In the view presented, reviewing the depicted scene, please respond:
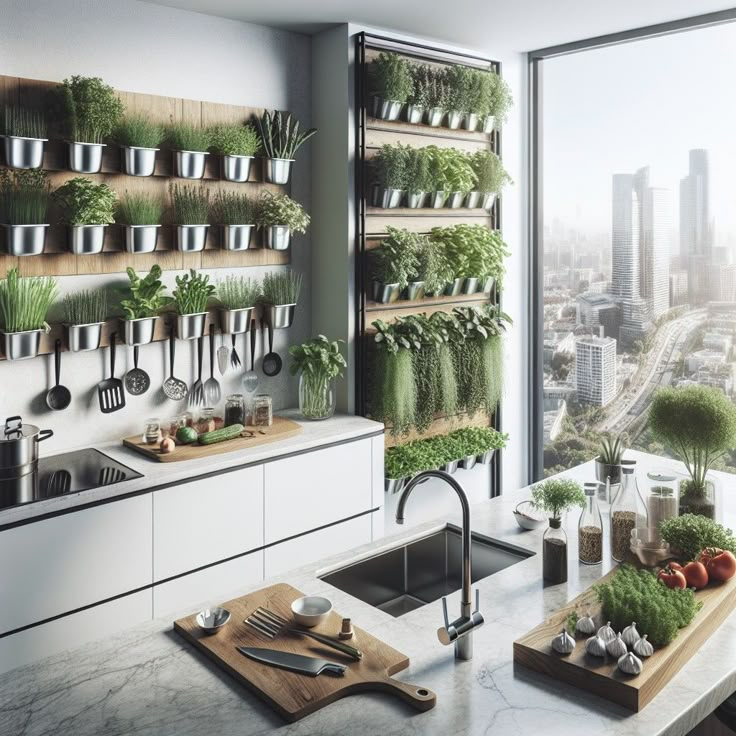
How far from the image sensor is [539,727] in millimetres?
1674

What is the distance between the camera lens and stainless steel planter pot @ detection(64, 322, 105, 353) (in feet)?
11.0

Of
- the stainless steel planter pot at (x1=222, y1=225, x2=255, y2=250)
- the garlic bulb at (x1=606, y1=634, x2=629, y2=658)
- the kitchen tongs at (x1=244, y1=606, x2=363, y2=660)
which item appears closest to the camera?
the garlic bulb at (x1=606, y1=634, x2=629, y2=658)

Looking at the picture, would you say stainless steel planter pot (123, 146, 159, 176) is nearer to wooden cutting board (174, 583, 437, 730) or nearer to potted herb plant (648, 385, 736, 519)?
wooden cutting board (174, 583, 437, 730)

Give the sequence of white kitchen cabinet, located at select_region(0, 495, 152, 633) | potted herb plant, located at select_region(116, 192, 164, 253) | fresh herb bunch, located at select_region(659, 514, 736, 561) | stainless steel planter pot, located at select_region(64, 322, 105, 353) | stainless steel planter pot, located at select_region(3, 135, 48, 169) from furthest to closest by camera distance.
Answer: potted herb plant, located at select_region(116, 192, 164, 253) < stainless steel planter pot, located at select_region(64, 322, 105, 353) < stainless steel planter pot, located at select_region(3, 135, 48, 169) < white kitchen cabinet, located at select_region(0, 495, 152, 633) < fresh herb bunch, located at select_region(659, 514, 736, 561)

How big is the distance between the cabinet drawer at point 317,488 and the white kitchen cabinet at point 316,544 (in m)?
0.04

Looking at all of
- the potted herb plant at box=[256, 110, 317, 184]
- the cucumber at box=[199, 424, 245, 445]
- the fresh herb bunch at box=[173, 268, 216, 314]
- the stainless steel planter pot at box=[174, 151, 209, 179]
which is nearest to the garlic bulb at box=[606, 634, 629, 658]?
the cucumber at box=[199, 424, 245, 445]

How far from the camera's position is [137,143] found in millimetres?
3439

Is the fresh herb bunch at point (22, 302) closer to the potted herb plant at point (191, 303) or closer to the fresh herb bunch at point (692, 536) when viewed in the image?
the potted herb plant at point (191, 303)

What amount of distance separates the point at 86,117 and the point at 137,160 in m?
0.28

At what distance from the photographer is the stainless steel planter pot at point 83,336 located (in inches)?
132

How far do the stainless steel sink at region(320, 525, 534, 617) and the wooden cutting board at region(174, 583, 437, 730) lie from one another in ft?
1.47

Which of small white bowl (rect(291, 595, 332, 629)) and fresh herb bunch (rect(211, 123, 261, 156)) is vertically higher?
fresh herb bunch (rect(211, 123, 261, 156))

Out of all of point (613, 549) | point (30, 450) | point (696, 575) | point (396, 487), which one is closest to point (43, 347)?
point (30, 450)

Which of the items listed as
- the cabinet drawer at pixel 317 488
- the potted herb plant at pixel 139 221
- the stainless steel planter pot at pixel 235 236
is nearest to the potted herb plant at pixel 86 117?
the potted herb plant at pixel 139 221
